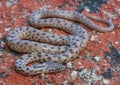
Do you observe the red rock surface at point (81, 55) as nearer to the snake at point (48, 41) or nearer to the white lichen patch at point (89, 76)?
the white lichen patch at point (89, 76)

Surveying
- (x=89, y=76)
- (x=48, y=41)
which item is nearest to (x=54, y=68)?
(x=89, y=76)

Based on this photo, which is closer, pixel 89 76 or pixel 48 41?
pixel 89 76

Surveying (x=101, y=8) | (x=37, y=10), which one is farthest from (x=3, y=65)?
(x=101, y=8)

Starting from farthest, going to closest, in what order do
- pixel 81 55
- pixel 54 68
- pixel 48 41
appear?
1. pixel 48 41
2. pixel 81 55
3. pixel 54 68

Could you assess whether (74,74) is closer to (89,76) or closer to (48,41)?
(89,76)

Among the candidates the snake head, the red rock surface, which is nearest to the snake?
the snake head

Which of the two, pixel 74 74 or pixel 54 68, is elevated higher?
pixel 54 68

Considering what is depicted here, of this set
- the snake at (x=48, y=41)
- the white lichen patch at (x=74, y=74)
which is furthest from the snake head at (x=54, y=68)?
the white lichen patch at (x=74, y=74)

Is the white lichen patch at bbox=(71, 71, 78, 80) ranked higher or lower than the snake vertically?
lower

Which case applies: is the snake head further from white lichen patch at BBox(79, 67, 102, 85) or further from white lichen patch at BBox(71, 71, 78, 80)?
white lichen patch at BBox(79, 67, 102, 85)
